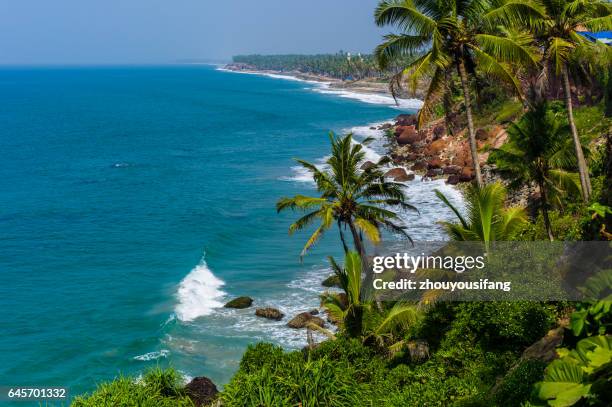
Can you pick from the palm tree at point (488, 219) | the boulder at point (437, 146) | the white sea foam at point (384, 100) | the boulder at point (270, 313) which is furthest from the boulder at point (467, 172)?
the white sea foam at point (384, 100)

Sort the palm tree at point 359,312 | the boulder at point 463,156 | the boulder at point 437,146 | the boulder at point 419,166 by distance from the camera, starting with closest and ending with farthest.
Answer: the palm tree at point 359,312
the boulder at point 463,156
the boulder at point 419,166
the boulder at point 437,146

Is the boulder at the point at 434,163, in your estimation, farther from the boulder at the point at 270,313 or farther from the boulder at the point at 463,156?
the boulder at the point at 270,313

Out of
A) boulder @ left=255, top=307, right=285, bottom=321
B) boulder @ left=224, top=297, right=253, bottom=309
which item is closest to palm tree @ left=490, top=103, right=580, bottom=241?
boulder @ left=255, top=307, right=285, bottom=321

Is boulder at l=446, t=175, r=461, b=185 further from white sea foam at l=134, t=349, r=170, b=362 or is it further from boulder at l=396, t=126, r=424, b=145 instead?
white sea foam at l=134, t=349, r=170, b=362

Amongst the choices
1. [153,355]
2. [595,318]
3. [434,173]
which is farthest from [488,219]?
[434,173]

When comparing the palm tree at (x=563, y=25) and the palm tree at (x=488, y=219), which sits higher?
the palm tree at (x=563, y=25)

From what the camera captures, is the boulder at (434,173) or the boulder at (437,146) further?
the boulder at (437,146)
